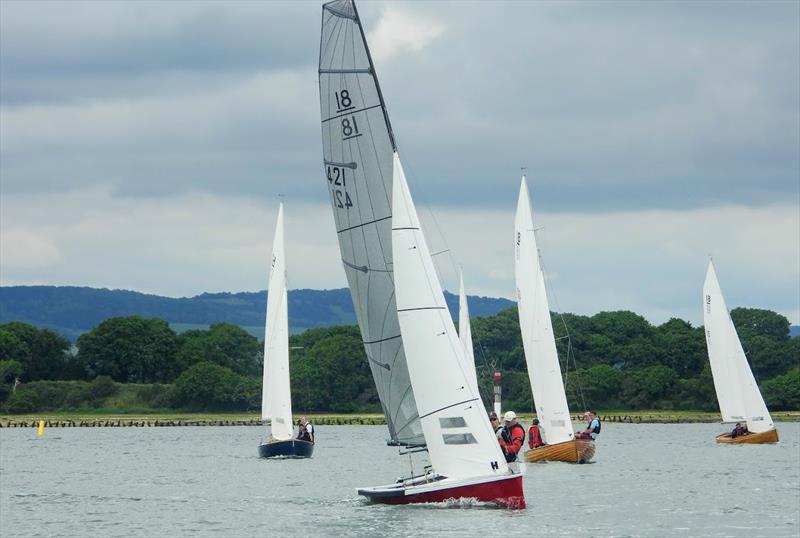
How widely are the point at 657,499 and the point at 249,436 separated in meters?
65.3

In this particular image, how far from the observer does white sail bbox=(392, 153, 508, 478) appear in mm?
35688

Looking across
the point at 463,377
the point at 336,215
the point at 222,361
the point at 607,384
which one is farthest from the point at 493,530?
the point at 222,361

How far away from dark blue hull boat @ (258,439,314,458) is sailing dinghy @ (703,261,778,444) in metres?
24.0

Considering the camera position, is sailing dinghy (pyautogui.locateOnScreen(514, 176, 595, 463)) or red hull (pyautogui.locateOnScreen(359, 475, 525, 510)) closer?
red hull (pyautogui.locateOnScreen(359, 475, 525, 510))

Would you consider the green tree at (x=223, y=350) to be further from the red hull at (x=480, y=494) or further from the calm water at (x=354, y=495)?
the red hull at (x=480, y=494)

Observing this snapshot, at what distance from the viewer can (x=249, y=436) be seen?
352ft

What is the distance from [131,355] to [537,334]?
111 m

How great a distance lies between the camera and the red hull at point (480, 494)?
35.6m

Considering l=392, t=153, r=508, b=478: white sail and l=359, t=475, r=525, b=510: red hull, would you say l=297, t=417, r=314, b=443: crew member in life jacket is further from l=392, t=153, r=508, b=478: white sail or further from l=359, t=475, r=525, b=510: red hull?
l=392, t=153, r=508, b=478: white sail

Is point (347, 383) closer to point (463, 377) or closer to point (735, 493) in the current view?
point (735, 493)

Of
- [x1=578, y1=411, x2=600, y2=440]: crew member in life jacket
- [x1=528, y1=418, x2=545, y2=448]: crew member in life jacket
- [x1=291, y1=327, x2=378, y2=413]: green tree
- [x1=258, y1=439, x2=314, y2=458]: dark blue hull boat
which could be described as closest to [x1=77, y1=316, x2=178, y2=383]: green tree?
[x1=291, y1=327, x2=378, y2=413]: green tree

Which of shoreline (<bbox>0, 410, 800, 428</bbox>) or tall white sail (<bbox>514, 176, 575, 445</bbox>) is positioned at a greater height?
shoreline (<bbox>0, 410, 800, 428</bbox>)

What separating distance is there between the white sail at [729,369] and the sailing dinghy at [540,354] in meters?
18.8

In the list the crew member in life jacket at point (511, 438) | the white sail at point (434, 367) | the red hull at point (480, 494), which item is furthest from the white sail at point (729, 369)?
the white sail at point (434, 367)
